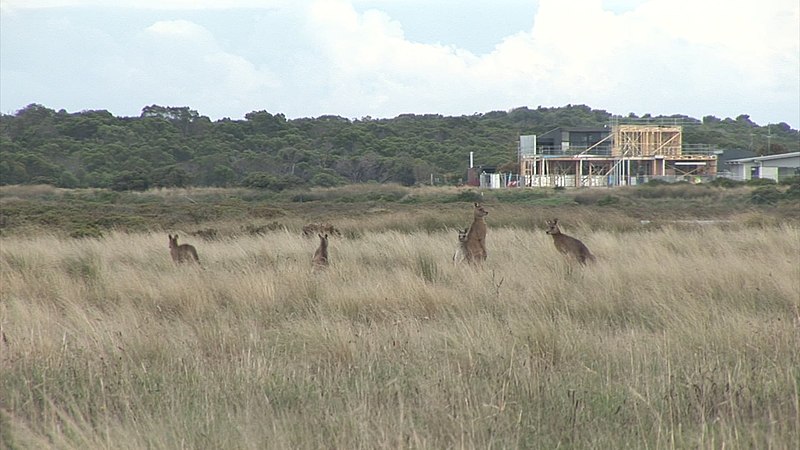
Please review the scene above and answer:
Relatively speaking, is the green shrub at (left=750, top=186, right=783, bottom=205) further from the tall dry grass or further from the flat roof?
the tall dry grass

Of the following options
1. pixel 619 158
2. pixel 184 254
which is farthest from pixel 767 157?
pixel 184 254

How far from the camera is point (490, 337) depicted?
20.5ft

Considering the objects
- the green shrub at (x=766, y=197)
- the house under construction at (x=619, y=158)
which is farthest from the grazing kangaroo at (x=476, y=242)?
the house under construction at (x=619, y=158)

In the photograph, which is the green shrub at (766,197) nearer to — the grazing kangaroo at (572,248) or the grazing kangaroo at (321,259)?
the grazing kangaroo at (572,248)

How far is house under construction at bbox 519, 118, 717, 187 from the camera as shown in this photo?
73500mm

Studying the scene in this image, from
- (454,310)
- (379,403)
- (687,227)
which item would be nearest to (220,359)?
(379,403)

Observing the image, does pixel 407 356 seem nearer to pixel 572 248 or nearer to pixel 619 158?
pixel 572 248

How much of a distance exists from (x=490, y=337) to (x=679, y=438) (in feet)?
7.39

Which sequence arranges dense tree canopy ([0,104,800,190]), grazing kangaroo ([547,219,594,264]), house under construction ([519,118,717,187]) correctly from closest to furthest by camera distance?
grazing kangaroo ([547,219,594,264]) → dense tree canopy ([0,104,800,190]) → house under construction ([519,118,717,187])

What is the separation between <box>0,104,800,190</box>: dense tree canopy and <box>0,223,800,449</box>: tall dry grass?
45.4 m

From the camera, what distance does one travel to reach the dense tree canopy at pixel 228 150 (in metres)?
60.1

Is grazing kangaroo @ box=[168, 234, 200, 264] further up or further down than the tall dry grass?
further up

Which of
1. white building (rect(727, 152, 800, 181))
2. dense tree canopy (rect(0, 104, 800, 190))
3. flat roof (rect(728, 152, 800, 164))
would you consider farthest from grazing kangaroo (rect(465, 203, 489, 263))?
flat roof (rect(728, 152, 800, 164))

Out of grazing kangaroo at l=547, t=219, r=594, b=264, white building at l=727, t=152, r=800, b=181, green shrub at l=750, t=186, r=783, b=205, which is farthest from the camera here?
white building at l=727, t=152, r=800, b=181
